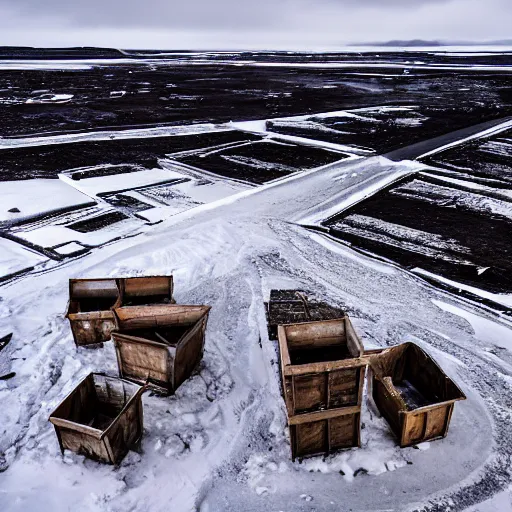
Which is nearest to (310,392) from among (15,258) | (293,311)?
(293,311)

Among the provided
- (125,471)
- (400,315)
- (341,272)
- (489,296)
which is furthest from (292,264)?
(125,471)

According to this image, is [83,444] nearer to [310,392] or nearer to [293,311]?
[310,392]

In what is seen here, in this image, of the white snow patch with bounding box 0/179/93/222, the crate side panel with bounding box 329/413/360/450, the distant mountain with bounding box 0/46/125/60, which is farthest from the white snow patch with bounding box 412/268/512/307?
the distant mountain with bounding box 0/46/125/60

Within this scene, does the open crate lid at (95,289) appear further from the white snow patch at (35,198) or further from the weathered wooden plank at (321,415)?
the white snow patch at (35,198)

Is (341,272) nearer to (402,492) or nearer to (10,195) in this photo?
(402,492)

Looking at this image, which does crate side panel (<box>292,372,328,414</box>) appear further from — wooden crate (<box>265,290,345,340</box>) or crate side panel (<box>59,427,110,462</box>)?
crate side panel (<box>59,427,110,462</box>)
